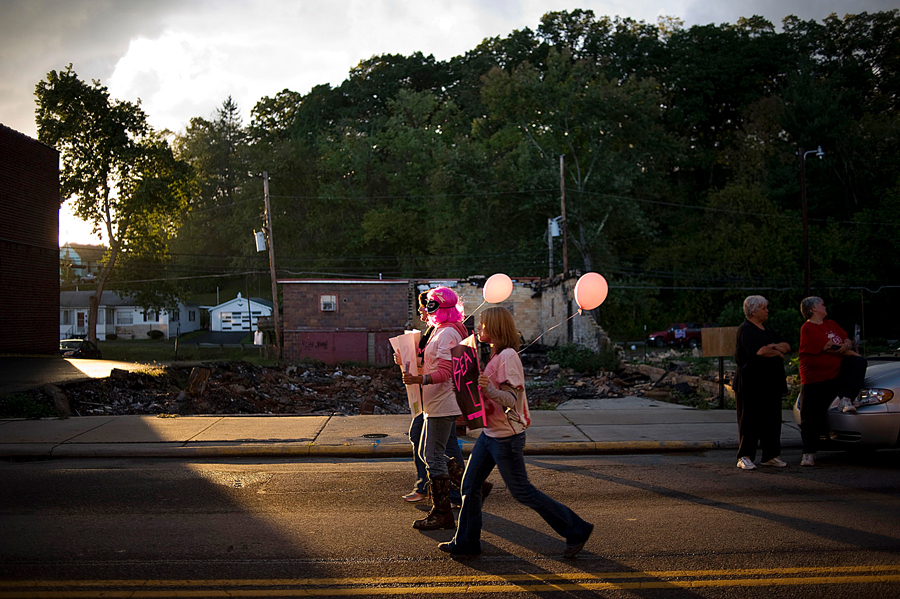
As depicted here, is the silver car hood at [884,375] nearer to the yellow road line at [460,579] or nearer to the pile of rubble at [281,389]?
the yellow road line at [460,579]

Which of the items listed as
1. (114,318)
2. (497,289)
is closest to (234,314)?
(114,318)

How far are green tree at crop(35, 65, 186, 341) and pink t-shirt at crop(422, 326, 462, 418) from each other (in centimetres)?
4140

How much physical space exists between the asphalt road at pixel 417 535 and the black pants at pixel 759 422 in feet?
0.98

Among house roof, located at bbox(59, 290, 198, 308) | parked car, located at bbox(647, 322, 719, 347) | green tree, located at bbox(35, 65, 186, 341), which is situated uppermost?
green tree, located at bbox(35, 65, 186, 341)

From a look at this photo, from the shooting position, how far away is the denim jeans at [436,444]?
19.0ft

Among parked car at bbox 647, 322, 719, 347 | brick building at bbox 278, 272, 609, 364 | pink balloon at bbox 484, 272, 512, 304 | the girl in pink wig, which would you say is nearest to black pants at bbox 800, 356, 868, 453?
pink balloon at bbox 484, 272, 512, 304

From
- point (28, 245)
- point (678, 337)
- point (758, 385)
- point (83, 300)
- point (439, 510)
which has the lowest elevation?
point (678, 337)

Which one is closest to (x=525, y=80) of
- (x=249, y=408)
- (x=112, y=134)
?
(x=112, y=134)

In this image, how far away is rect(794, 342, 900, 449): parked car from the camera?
7441 mm

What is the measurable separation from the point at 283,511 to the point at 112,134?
42.6 m

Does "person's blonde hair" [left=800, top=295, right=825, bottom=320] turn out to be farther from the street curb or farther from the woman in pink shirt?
the woman in pink shirt

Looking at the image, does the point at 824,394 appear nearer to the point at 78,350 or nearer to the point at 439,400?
the point at 439,400

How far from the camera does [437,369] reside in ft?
18.1

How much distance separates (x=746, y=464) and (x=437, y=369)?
440 centimetres
